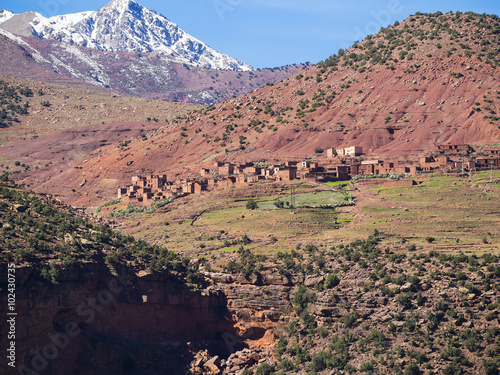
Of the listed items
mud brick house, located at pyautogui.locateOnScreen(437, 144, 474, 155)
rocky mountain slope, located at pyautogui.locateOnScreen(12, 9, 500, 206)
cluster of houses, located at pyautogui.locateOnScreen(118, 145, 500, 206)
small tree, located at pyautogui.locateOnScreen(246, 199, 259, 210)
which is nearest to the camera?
small tree, located at pyautogui.locateOnScreen(246, 199, 259, 210)

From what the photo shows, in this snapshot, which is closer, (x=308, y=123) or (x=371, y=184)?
(x=371, y=184)

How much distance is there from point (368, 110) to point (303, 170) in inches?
939

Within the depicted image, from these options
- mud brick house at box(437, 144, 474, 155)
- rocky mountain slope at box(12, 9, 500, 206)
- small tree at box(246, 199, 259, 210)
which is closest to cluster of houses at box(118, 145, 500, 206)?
mud brick house at box(437, 144, 474, 155)

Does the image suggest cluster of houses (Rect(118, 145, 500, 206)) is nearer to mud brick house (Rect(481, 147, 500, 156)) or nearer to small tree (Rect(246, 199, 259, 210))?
mud brick house (Rect(481, 147, 500, 156))

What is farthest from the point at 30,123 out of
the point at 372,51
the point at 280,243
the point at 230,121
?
the point at 280,243

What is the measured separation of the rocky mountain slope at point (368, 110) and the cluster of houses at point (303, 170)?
4977mm

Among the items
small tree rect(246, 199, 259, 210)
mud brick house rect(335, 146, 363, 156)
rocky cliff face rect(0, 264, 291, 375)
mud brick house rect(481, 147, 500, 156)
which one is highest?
mud brick house rect(335, 146, 363, 156)

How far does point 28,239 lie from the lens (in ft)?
162

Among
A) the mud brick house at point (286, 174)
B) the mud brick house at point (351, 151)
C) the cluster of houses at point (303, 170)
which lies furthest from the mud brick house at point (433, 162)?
the mud brick house at point (286, 174)

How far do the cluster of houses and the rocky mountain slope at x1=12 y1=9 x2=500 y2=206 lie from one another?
4977mm

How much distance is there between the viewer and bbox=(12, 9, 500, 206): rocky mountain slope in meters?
93.4

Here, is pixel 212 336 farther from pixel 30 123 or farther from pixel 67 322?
pixel 30 123

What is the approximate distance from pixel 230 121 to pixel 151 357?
6086 cm

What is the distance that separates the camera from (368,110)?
101 m
